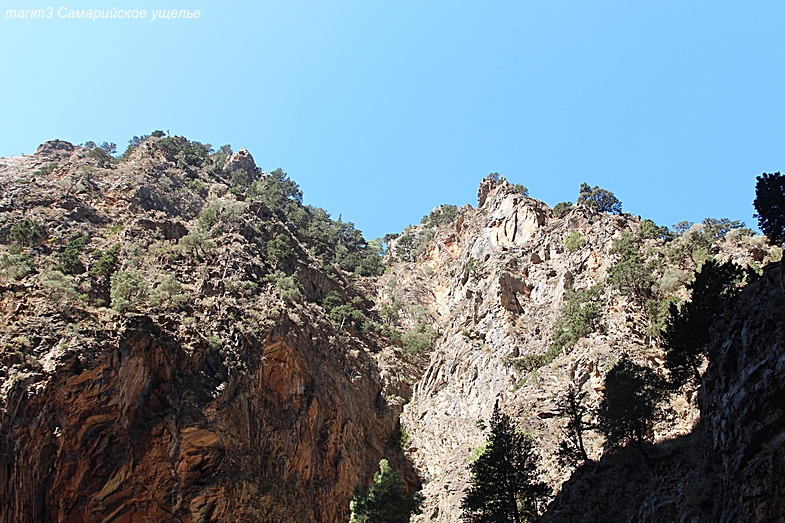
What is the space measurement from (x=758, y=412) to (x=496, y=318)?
3291 centimetres

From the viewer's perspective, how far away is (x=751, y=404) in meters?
18.5

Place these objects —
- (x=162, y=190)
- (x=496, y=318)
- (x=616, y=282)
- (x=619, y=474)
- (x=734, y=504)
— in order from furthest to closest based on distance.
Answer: (x=162, y=190), (x=496, y=318), (x=616, y=282), (x=619, y=474), (x=734, y=504)

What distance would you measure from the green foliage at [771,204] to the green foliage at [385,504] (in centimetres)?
2399

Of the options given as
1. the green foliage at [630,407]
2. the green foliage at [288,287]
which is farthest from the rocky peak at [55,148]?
the green foliage at [630,407]

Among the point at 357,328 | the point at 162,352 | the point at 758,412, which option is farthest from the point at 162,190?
the point at 758,412

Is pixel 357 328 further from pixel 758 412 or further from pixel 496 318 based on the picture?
pixel 758 412

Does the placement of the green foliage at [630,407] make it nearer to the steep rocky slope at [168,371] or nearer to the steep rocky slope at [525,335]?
the steep rocky slope at [525,335]

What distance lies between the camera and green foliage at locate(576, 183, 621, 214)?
237 feet

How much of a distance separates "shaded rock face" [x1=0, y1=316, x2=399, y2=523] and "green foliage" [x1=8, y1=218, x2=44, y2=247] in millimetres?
15972

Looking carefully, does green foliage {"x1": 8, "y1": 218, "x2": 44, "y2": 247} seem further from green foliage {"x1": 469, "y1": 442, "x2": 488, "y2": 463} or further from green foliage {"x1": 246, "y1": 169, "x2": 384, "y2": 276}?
green foliage {"x1": 469, "y1": 442, "x2": 488, "y2": 463}

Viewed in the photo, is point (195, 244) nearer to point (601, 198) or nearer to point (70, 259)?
point (70, 259)

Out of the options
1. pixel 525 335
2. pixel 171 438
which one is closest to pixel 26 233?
pixel 171 438

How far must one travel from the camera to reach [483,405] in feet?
144

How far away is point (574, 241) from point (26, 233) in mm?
44763
